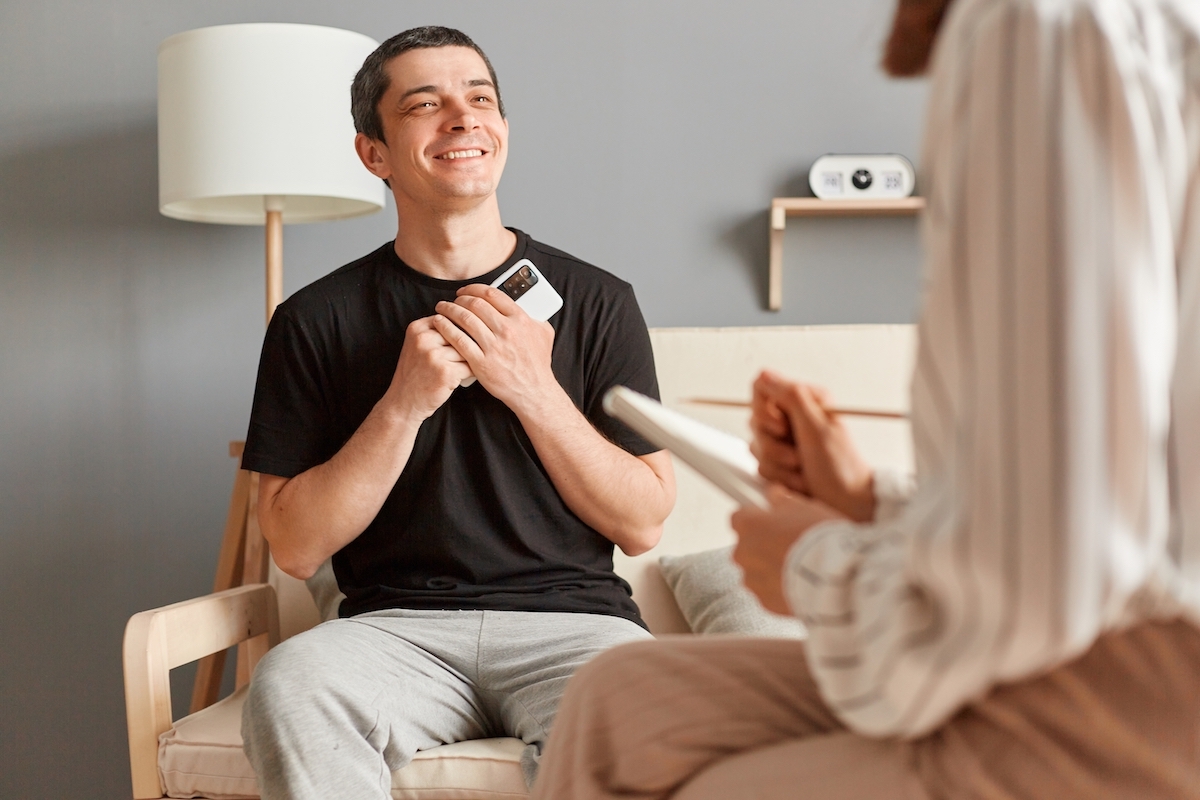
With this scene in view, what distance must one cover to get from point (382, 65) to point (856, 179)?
978 mm

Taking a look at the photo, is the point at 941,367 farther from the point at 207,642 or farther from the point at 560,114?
the point at 560,114

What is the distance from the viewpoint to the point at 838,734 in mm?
660

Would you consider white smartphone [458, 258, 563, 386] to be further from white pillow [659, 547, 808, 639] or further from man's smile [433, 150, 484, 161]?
white pillow [659, 547, 808, 639]

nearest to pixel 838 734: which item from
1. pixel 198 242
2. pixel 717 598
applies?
pixel 717 598

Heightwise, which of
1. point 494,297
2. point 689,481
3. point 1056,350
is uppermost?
point 1056,350

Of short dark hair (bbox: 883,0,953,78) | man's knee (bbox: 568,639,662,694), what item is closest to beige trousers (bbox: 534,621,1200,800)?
man's knee (bbox: 568,639,662,694)

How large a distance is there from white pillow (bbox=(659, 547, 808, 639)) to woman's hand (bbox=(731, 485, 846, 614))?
0.83 m

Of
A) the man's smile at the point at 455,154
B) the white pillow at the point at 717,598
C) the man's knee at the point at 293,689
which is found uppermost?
the man's smile at the point at 455,154

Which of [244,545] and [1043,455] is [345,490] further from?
[1043,455]

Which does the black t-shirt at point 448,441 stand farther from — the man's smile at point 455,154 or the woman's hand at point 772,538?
the woman's hand at point 772,538

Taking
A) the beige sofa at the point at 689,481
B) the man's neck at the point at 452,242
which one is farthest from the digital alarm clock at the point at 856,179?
the man's neck at the point at 452,242

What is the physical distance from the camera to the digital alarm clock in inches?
82.7

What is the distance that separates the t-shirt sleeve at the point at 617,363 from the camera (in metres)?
1.53

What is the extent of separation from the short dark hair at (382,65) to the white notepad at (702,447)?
2.99ft
